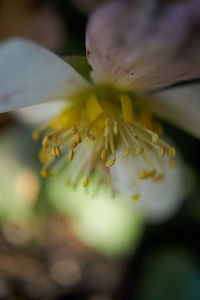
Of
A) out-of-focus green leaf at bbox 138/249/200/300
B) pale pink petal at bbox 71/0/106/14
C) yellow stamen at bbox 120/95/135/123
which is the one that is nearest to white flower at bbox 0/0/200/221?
A: yellow stamen at bbox 120/95/135/123

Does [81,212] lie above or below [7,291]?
above

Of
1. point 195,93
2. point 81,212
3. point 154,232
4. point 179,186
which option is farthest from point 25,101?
point 154,232

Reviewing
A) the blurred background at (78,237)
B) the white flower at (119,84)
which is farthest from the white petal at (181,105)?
the blurred background at (78,237)

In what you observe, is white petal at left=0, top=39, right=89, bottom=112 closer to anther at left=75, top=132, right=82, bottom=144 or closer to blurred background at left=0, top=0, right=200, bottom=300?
anther at left=75, top=132, right=82, bottom=144

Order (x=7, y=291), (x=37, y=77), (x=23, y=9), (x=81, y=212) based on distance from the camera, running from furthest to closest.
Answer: (x=7, y=291)
(x=81, y=212)
(x=23, y=9)
(x=37, y=77)

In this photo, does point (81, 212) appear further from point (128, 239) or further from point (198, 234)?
point (198, 234)

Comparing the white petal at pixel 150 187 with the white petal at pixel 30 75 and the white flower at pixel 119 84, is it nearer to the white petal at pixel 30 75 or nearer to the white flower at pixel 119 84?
the white flower at pixel 119 84
